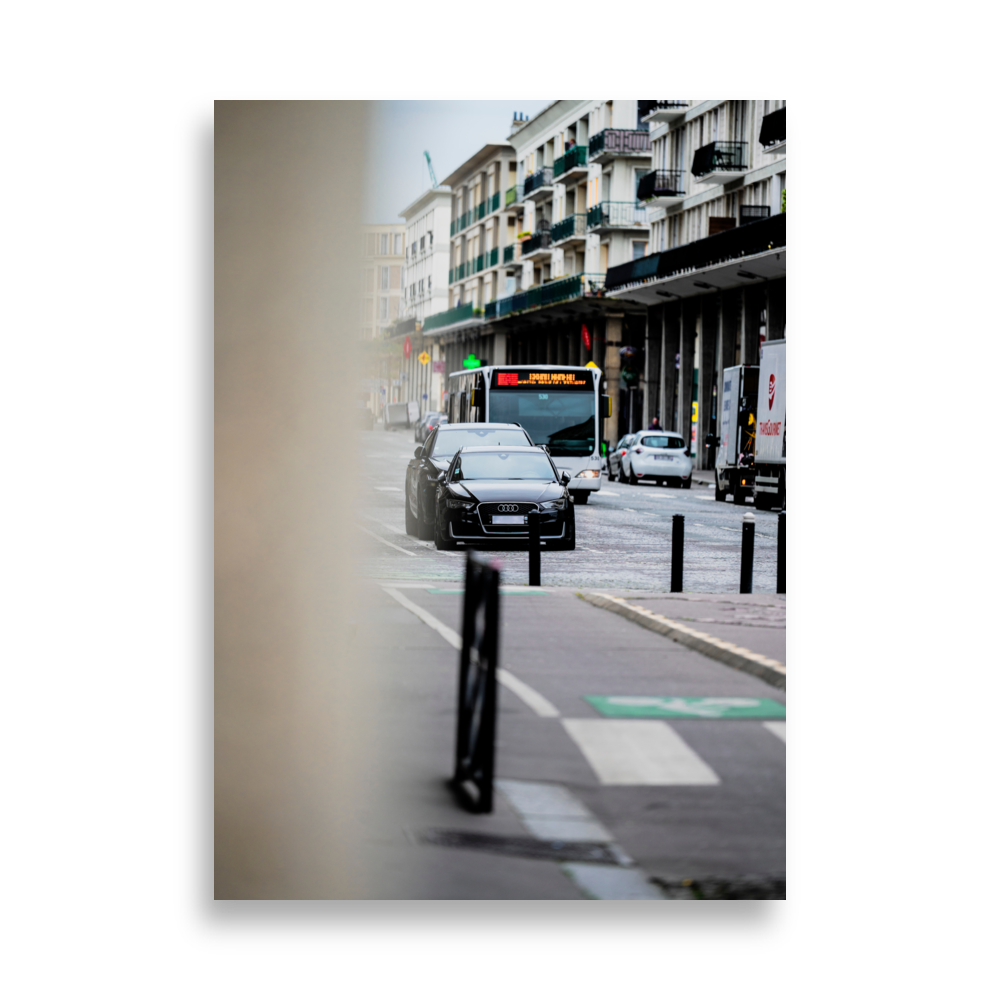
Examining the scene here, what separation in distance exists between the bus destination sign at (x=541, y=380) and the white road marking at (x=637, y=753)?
15.9 m

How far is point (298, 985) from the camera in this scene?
163 inches

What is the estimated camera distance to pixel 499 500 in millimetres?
14750

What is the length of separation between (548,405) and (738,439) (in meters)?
6.69

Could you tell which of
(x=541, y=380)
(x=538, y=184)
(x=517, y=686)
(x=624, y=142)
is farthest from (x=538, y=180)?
(x=517, y=686)

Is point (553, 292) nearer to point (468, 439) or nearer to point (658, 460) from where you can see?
point (658, 460)

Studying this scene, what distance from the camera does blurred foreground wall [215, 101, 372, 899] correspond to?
4512mm

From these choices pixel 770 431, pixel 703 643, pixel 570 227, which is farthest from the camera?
pixel 570 227

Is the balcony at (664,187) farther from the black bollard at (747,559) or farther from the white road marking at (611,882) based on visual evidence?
the white road marking at (611,882)

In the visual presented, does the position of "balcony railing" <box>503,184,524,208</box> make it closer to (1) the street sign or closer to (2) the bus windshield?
(2) the bus windshield

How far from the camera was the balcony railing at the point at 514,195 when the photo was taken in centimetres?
3263
